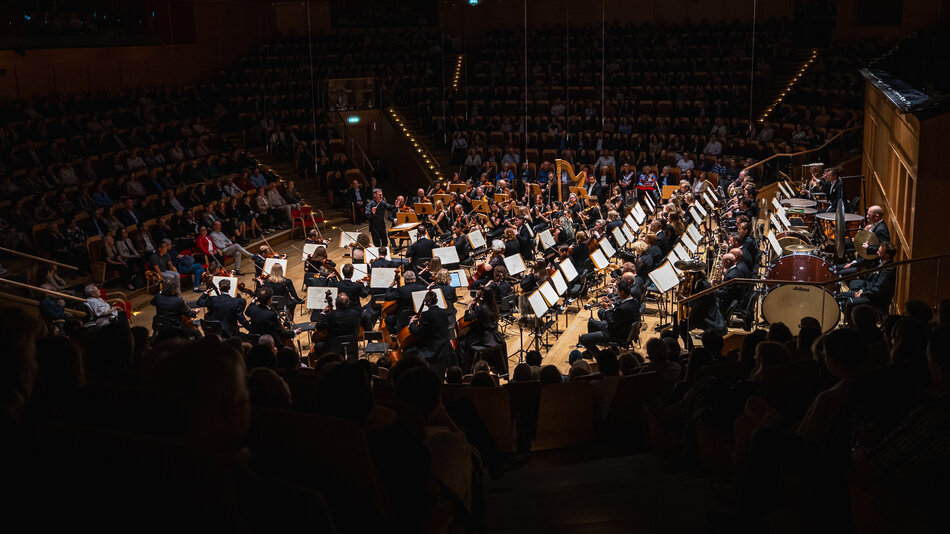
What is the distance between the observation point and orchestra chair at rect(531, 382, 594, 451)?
5.46m

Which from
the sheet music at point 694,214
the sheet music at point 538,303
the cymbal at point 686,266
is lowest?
the sheet music at point 538,303

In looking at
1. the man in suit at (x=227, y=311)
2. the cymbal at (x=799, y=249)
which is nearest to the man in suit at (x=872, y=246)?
the cymbal at (x=799, y=249)

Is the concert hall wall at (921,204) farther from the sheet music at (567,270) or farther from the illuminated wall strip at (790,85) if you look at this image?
the illuminated wall strip at (790,85)

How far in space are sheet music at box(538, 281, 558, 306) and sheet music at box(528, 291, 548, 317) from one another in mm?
76

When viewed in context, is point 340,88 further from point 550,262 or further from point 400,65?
point 550,262

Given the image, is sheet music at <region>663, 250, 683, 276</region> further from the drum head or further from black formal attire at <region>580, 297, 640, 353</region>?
the drum head

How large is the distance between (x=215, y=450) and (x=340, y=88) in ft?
64.7

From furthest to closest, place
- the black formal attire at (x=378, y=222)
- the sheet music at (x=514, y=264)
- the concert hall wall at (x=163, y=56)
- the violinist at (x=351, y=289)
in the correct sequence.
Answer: the concert hall wall at (x=163, y=56) → the black formal attire at (x=378, y=222) → the sheet music at (x=514, y=264) → the violinist at (x=351, y=289)

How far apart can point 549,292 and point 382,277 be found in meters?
2.27

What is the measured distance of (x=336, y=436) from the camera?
2.30 m

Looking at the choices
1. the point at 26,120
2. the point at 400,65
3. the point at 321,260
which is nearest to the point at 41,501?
the point at 321,260

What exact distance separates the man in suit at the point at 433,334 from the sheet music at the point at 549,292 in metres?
1.14

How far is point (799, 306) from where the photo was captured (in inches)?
304

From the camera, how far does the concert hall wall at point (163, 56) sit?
1701cm
